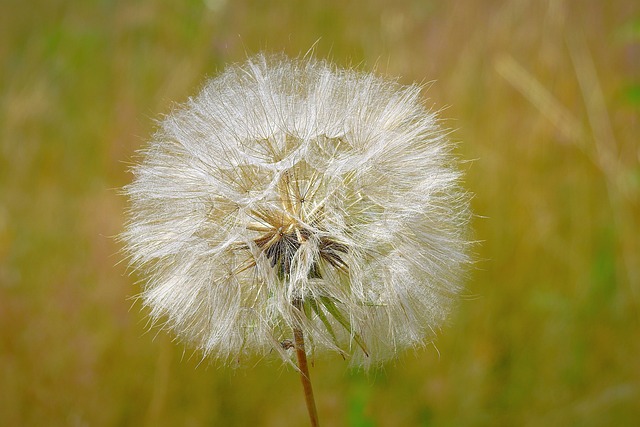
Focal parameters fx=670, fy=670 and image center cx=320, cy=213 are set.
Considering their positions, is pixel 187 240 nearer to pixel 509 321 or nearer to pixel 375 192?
pixel 375 192

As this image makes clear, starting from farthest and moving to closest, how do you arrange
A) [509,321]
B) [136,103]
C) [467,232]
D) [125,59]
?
[125,59] → [136,103] → [509,321] → [467,232]

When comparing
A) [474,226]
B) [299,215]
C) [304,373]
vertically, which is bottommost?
[304,373]

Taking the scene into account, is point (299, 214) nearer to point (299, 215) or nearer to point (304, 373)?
point (299, 215)

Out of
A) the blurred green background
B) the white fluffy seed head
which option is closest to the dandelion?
the white fluffy seed head

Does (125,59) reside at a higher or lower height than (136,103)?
higher

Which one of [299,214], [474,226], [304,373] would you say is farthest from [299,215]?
[474,226]

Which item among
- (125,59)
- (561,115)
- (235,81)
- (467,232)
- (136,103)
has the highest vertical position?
(125,59)

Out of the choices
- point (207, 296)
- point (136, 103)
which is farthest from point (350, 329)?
point (136, 103)

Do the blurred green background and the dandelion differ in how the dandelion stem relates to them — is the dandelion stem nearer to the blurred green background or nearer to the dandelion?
the dandelion
